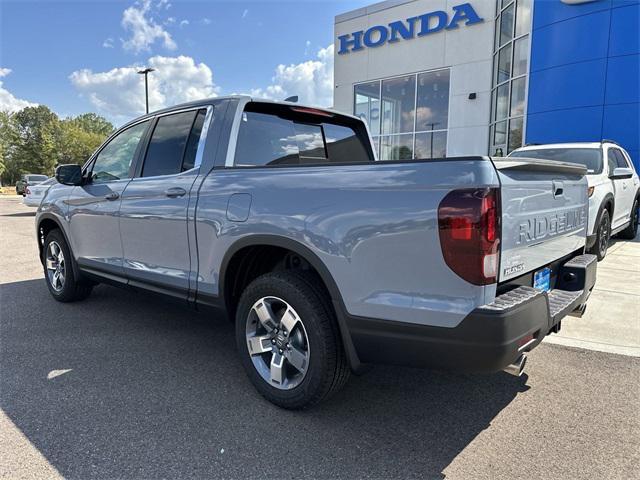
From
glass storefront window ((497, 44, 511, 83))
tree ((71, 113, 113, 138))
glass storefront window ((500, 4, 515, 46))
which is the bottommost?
glass storefront window ((497, 44, 511, 83))

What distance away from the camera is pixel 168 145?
12.1ft

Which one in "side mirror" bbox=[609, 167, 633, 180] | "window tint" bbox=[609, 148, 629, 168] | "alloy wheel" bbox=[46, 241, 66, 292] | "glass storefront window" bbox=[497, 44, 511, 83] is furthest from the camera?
"glass storefront window" bbox=[497, 44, 511, 83]

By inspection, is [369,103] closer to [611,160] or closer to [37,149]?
[611,160]

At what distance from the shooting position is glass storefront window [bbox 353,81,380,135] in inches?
732

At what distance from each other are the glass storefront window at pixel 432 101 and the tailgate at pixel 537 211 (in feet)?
47.6

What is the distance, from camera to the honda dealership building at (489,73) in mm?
12891

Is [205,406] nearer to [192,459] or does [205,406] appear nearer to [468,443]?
[192,459]

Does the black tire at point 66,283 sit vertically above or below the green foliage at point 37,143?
below

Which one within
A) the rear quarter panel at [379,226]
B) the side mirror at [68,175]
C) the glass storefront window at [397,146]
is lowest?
the rear quarter panel at [379,226]

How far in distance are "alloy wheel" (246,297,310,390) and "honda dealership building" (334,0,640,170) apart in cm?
1368

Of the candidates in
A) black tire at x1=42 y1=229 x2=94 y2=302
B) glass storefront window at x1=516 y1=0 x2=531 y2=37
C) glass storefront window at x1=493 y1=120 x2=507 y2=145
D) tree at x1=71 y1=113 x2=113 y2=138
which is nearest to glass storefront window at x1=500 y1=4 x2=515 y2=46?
glass storefront window at x1=516 y1=0 x2=531 y2=37

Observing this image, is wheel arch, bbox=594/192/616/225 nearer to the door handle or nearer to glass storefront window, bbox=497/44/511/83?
the door handle

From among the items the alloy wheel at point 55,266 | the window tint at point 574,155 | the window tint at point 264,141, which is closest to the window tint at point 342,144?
the window tint at point 264,141

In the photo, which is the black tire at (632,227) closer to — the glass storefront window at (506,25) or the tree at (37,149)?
the glass storefront window at (506,25)
